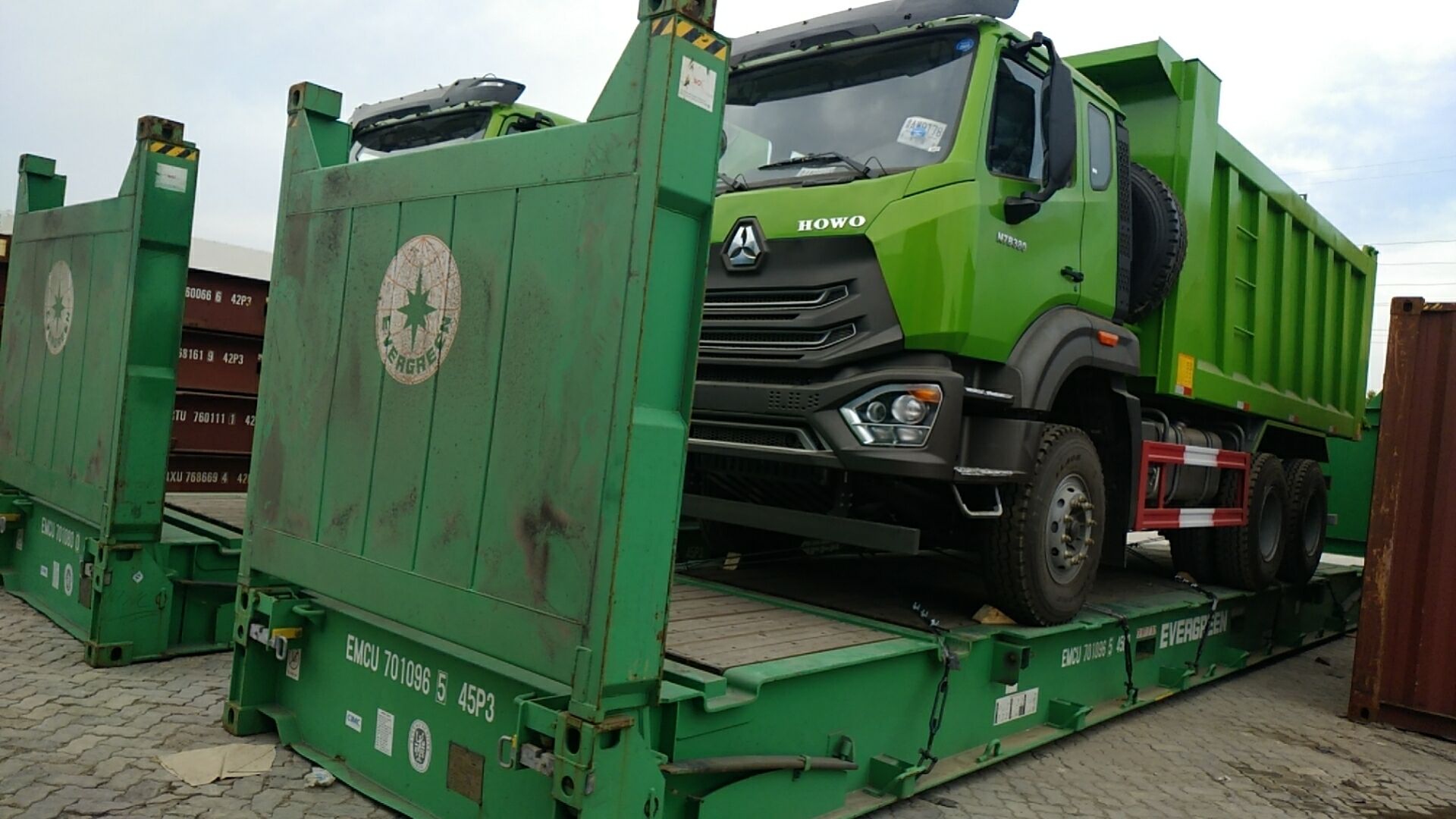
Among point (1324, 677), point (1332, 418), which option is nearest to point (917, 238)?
point (1324, 677)

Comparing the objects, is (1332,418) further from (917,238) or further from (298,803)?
(298,803)

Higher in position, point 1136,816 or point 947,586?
point 947,586

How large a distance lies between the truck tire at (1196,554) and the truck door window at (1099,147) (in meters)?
2.97

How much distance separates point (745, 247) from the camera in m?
4.35

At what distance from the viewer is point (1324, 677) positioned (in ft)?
23.4

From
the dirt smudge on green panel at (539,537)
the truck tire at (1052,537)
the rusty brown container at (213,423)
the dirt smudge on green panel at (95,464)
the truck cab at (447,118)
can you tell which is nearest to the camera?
the dirt smudge on green panel at (539,537)

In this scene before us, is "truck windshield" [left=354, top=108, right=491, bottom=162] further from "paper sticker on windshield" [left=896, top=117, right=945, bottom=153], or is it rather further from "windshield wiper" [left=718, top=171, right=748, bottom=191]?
"paper sticker on windshield" [left=896, top=117, right=945, bottom=153]

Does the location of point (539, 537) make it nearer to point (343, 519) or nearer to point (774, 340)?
point (343, 519)

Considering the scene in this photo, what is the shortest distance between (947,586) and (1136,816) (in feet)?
4.94

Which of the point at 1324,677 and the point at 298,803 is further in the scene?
the point at 1324,677

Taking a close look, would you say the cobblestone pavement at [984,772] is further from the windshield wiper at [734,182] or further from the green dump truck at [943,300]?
the windshield wiper at [734,182]

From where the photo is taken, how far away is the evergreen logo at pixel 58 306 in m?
5.48

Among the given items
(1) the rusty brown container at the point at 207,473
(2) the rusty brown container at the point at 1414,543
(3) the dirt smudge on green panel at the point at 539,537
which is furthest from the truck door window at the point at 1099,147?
(1) the rusty brown container at the point at 207,473

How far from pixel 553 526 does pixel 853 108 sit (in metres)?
2.54
